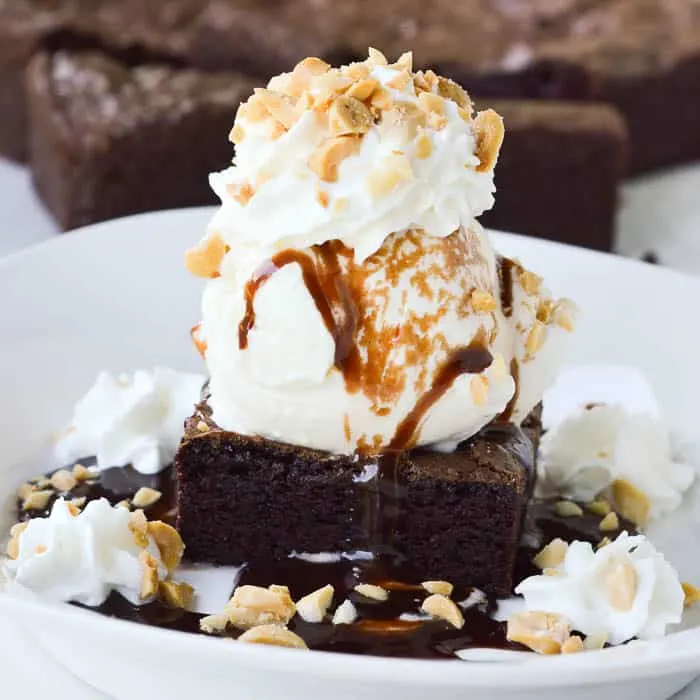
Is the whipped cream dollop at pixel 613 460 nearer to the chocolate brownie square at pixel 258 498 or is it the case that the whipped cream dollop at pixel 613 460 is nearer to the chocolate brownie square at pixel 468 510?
the chocolate brownie square at pixel 468 510

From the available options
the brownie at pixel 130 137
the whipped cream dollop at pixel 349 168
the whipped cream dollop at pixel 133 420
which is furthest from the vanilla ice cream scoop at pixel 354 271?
the brownie at pixel 130 137

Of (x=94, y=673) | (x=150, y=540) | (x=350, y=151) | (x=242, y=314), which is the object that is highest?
(x=350, y=151)

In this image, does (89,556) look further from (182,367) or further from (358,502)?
(182,367)

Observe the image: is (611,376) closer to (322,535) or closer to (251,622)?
(322,535)

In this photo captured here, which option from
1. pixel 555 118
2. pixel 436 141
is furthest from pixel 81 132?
pixel 436 141

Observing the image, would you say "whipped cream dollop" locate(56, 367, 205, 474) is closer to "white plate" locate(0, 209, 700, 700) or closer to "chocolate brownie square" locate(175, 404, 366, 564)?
"white plate" locate(0, 209, 700, 700)

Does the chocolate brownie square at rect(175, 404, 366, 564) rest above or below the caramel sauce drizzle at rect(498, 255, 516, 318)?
below

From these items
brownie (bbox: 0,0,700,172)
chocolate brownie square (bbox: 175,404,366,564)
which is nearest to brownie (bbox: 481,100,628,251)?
brownie (bbox: 0,0,700,172)
